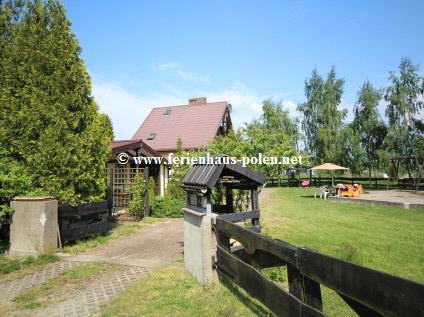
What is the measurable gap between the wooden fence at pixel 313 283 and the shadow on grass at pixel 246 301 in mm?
434

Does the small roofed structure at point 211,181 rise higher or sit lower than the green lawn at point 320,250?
higher

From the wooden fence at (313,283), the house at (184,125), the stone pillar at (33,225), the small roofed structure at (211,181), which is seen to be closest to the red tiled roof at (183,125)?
the house at (184,125)

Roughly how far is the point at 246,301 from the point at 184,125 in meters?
24.5

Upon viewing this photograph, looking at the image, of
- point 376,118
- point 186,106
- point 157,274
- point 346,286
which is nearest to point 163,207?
point 157,274

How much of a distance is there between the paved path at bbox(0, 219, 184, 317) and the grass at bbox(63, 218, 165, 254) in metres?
→ 0.27

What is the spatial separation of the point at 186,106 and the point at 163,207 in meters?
19.6

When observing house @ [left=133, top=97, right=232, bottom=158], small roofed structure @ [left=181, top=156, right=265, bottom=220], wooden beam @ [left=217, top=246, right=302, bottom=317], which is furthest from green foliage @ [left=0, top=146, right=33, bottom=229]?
house @ [left=133, top=97, right=232, bottom=158]

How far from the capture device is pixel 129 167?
15.6 meters

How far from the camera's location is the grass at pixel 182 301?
366cm

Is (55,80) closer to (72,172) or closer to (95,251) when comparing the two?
(72,172)

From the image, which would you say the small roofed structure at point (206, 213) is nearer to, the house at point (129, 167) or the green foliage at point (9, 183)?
the green foliage at point (9, 183)

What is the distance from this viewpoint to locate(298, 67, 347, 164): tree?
30.1 m

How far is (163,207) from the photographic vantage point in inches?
501

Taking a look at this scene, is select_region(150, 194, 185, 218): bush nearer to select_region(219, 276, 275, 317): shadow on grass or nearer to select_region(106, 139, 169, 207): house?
select_region(106, 139, 169, 207): house
